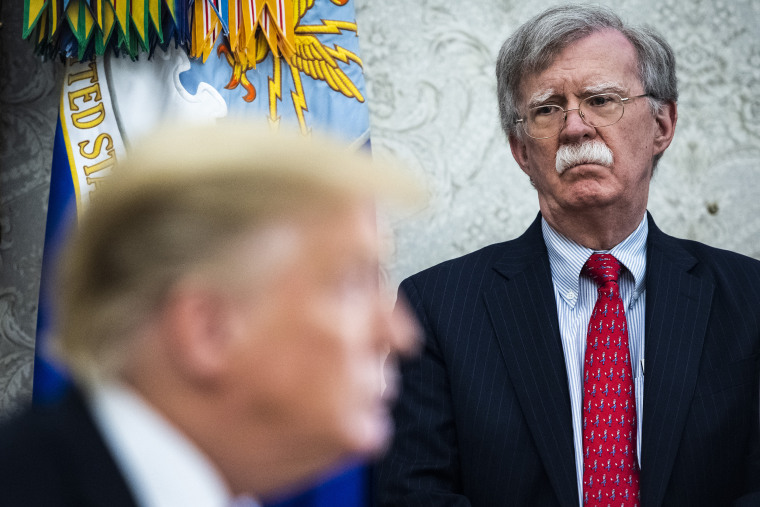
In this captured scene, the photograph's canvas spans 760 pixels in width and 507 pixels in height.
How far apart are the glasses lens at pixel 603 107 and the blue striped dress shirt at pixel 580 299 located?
269mm

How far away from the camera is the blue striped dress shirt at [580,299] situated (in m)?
1.79

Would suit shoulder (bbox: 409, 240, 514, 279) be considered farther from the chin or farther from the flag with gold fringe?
the chin

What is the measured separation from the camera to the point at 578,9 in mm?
2072

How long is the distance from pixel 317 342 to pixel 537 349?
119 centimetres

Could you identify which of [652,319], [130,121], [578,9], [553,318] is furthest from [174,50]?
[652,319]

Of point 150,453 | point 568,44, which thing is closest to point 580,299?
point 568,44

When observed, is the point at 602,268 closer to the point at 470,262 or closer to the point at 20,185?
the point at 470,262

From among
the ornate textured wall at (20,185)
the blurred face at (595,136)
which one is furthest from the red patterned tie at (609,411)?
the ornate textured wall at (20,185)

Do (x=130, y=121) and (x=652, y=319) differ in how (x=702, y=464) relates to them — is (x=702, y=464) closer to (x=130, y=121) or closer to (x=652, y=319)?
(x=652, y=319)

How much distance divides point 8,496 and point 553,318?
1.42m

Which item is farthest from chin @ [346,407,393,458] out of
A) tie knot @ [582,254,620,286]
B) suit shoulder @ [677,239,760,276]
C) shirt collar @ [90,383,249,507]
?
suit shoulder @ [677,239,760,276]

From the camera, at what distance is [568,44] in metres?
2.01

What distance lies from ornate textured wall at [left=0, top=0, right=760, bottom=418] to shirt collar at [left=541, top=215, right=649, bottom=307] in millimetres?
635

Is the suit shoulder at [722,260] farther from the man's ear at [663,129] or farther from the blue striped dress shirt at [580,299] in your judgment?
the man's ear at [663,129]
